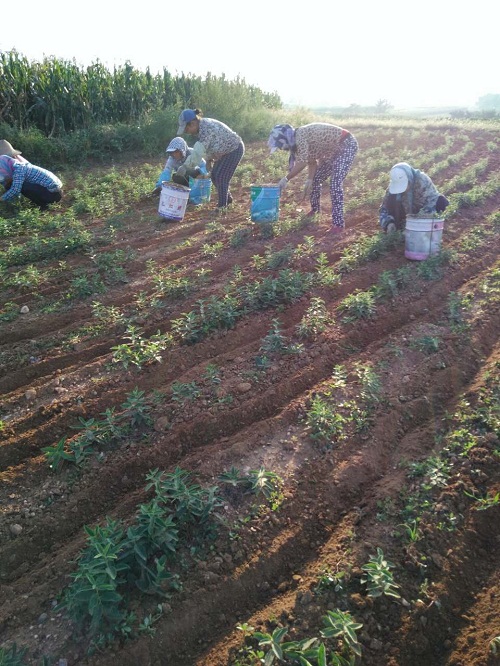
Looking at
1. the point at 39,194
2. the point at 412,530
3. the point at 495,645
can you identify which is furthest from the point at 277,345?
the point at 39,194

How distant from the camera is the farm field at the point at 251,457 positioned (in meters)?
2.35

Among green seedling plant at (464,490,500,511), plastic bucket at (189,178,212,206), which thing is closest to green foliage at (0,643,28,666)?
green seedling plant at (464,490,500,511)

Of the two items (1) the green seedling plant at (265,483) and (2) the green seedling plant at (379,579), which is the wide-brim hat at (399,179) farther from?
(2) the green seedling plant at (379,579)

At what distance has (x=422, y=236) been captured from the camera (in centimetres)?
564

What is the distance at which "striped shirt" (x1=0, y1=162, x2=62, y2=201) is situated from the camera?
7.57 meters

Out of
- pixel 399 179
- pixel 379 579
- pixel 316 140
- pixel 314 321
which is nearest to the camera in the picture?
pixel 379 579

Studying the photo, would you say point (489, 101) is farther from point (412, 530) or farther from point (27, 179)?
point (412, 530)

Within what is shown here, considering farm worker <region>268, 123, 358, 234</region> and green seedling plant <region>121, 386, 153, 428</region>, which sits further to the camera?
farm worker <region>268, 123, 358, 234</region>

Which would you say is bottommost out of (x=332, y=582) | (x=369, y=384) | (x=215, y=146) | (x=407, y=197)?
(x=332, y=582)

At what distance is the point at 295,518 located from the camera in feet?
9.37

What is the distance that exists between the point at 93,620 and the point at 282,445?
1.51m

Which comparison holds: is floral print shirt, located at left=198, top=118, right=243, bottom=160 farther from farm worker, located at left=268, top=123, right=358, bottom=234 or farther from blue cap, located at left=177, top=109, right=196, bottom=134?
farm worker, located at left=268, top=123, right=358, bottom=234

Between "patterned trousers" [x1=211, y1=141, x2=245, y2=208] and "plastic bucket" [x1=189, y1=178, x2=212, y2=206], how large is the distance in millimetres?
327

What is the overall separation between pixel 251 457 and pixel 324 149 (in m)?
4.79
